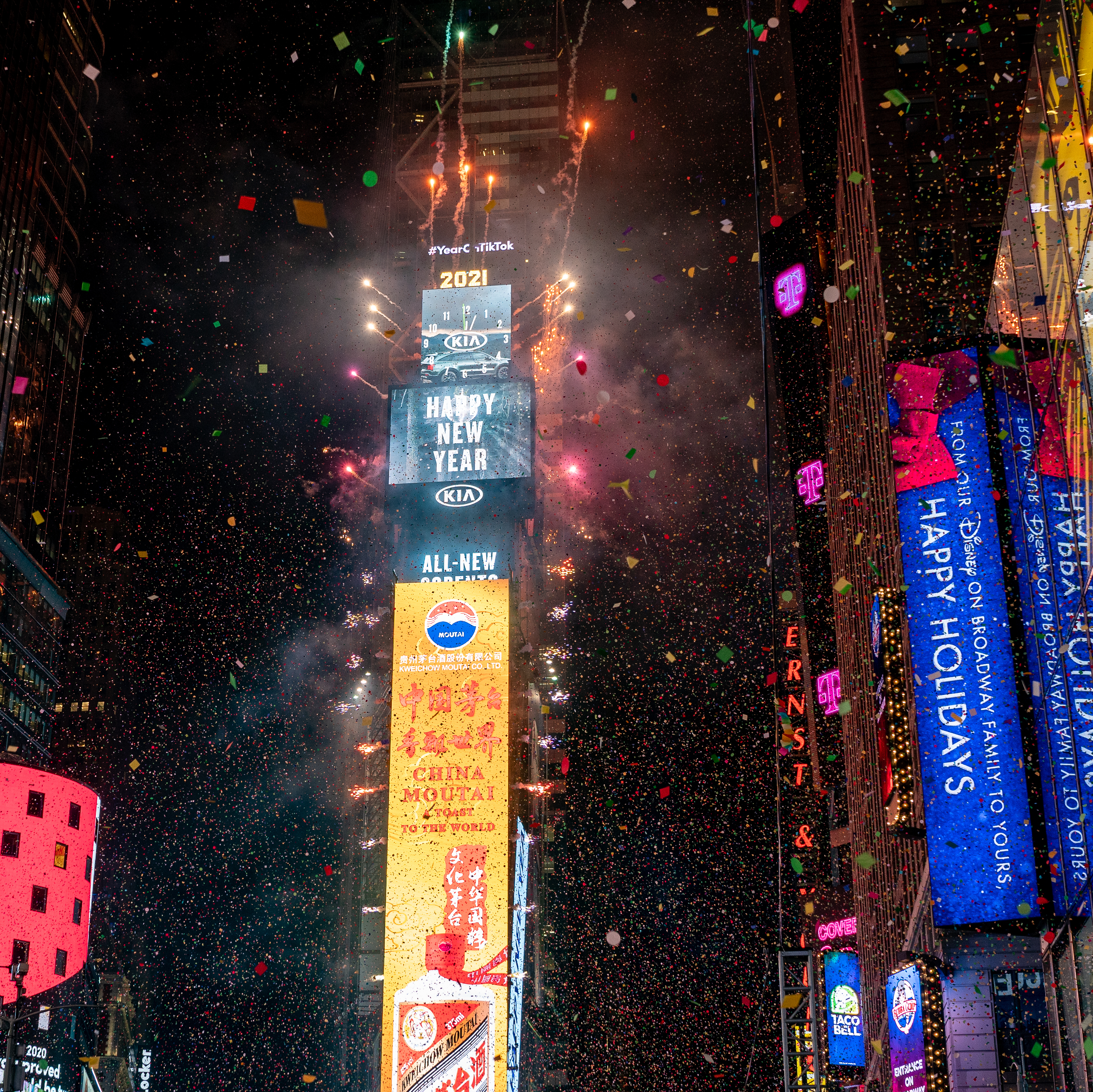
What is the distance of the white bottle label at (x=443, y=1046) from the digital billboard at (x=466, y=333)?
18.1 metres

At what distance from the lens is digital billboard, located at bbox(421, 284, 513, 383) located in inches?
1422

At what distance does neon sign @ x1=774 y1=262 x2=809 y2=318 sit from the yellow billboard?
36.2 feet

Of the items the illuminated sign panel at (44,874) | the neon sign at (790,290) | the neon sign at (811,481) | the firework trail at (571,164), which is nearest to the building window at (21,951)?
the illuminated sign panel at (44,874)

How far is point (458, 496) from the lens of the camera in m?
35.6

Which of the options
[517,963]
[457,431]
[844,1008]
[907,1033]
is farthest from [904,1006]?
[457,431]

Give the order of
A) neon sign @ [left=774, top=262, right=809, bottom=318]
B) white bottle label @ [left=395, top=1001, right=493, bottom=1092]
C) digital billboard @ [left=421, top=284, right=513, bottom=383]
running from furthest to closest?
digital billboard @ [left=421, top=284, right=513, bottom=383] < neon sign @ [left=774, top=262, right=809, bottom=318] < white bottle label @ [left=395, top=1001, right=493, bottom=1092]

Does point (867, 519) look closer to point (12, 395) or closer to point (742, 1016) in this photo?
point (742, 1016)

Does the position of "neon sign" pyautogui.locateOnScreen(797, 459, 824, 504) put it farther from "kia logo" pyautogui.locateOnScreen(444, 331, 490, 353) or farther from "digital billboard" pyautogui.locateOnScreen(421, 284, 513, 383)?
"kia logo" pyautogui.locateOnScreen(444, 331, 490, 353)

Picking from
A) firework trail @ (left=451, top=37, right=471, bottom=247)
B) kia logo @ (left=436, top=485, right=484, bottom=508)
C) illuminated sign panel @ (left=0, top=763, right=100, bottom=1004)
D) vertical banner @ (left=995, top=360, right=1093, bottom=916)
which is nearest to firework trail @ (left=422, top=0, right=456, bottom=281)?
firework trail @ (left=451, top=37, right=471, bottom=247)

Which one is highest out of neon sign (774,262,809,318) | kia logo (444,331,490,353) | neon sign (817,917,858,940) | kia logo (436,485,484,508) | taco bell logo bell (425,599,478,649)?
kia logo (444,331,490,353)

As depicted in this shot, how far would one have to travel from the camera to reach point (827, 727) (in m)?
29.9

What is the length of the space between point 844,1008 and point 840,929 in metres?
7.30

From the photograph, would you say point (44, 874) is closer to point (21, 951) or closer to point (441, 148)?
point (21, 951)

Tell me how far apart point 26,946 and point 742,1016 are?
28635mm
